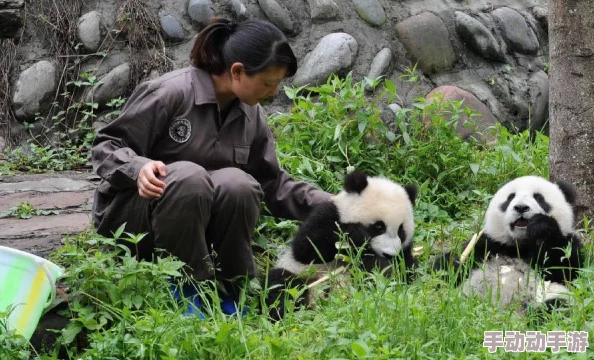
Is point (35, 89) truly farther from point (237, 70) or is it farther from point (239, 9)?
point (237, 70)

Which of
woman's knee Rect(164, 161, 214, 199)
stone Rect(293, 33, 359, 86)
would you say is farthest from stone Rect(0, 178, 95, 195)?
woman's knee Rect(164, 161, 214, 199)

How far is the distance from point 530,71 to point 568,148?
9.26 feet

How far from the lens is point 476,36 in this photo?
7.09m

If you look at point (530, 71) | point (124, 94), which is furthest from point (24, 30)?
point (530, 71)

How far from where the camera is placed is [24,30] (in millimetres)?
7082

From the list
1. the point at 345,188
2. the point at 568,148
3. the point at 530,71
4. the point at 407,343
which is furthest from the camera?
the point at 530,71

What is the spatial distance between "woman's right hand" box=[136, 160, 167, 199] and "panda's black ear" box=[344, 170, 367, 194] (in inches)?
39.5

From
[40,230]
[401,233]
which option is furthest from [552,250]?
[40,230]

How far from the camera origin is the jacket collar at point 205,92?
3977 millimetres

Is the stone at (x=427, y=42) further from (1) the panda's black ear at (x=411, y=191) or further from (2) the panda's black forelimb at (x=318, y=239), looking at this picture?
(2) the panda's black forelimb at (x=318, y=239)

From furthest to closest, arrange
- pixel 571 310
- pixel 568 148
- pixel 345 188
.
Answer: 1. pixel 568 148
2. pixel 345 188
3. pixel 571 310

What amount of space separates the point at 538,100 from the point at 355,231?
369 centimetres

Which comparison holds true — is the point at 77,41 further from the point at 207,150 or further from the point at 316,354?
the point at 316,354

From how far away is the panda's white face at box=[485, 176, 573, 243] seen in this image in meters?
4.06
